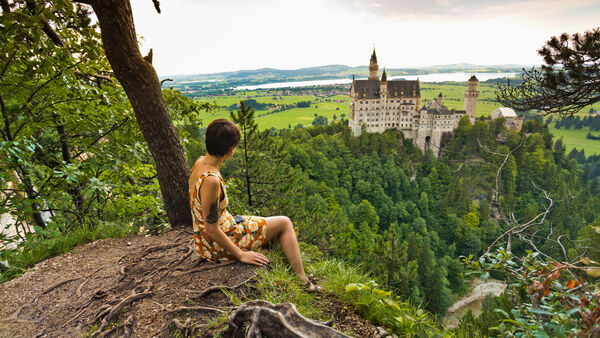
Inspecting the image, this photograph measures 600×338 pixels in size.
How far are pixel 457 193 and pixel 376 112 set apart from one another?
25.2 m

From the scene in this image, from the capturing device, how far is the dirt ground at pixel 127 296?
7.89 ft

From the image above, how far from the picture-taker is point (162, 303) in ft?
8.80

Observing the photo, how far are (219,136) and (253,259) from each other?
1351 millimetres

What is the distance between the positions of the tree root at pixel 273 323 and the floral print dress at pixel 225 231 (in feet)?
3.62

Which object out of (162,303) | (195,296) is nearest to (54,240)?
A: (162,303)

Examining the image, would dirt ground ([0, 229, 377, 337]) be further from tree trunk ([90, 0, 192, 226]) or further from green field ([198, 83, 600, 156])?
green field ([198, 83, 600, 156])

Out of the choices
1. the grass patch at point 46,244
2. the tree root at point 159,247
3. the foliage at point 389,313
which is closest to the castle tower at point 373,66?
the grass patch at point 46,244

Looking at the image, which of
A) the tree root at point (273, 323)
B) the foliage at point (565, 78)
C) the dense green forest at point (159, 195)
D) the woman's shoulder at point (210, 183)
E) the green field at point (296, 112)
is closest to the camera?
the tree root at point (273, 323)

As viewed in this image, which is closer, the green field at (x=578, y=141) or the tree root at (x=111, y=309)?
the tree root at (x=111, y=309)

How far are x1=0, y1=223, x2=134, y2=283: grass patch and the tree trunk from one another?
1218 millimetres

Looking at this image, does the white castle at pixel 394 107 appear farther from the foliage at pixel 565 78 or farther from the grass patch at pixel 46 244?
the grass patch at pixel 46 244

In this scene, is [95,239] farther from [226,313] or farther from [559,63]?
[559,63]

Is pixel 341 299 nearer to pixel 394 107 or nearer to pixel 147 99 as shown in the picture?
pixel 147 99

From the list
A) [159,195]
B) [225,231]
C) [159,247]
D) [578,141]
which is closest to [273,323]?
[225,231]
